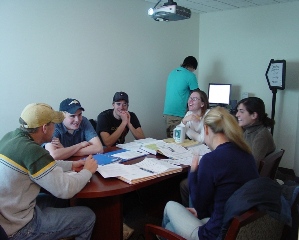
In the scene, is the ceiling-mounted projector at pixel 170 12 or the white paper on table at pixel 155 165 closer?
the white paper on table at pixel 155 165

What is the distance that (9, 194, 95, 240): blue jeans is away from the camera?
1459 millimetres

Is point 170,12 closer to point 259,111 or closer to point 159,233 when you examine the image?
point 259,111

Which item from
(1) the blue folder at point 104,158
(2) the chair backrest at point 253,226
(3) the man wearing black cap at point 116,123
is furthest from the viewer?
(3) the man wearing black cap at point 116,123

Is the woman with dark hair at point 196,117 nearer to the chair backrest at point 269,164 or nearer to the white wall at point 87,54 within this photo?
the chair backrest at point 269,164

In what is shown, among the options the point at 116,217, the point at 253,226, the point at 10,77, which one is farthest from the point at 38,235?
the point at 10,77

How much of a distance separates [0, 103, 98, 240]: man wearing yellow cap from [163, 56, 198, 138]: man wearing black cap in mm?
2500

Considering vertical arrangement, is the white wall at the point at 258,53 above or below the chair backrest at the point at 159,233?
above

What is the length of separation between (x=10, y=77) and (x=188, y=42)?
116 inches

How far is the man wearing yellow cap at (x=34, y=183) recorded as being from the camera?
55.2 inches

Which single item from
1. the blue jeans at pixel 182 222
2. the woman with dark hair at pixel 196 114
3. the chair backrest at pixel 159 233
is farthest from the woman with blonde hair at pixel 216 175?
the woman with dark hair at pixel 196 114

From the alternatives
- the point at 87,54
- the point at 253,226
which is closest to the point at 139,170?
the point at 253,226

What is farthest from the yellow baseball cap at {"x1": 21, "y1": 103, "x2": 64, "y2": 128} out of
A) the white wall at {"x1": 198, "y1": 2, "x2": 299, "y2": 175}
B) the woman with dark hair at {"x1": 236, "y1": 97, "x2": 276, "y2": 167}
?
the white wall at {"x1": 198, "y1": 2, "x2": 299, "y2": 175}

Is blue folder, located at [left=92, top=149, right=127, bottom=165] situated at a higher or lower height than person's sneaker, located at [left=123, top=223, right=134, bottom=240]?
higher

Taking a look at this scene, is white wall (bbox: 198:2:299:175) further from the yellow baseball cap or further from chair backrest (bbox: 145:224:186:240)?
the yellow baseball cap
